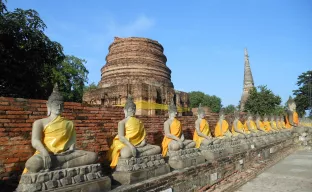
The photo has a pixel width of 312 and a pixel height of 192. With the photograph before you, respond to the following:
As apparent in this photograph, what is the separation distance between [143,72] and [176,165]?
9.88 m

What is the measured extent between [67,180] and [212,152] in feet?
14.5

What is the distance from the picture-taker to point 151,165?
5109 millimetres

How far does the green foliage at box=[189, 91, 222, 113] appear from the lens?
58053 millimetres

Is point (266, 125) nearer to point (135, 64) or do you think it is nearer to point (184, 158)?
point (135, 64)

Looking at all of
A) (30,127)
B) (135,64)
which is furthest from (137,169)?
(135,64)

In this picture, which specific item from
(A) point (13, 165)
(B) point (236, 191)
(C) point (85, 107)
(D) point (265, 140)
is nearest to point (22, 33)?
(C) point (85, 107)

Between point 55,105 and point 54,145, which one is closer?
point 54,145

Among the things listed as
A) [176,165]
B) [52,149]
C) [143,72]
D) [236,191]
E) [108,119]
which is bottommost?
[236,191]

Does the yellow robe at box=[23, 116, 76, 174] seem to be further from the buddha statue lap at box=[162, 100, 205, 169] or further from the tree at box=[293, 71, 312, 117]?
the tree at box=[293, 71, 312, 117]

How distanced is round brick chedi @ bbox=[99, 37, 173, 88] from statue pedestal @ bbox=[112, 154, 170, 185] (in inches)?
376

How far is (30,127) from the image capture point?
526 cm

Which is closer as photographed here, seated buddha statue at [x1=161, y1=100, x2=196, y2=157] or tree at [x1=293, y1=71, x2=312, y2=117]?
seated buddha statue at [x1=161, y1=100, x2=196, y2=157]

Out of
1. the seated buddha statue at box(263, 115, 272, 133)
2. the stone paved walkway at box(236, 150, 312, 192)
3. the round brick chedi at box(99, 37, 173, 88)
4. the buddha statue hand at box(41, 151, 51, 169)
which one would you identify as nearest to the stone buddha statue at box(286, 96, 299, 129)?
the seated buddha statue at box(263, 115, 272, 133)

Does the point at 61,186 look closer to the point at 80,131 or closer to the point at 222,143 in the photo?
the point at 80,131
